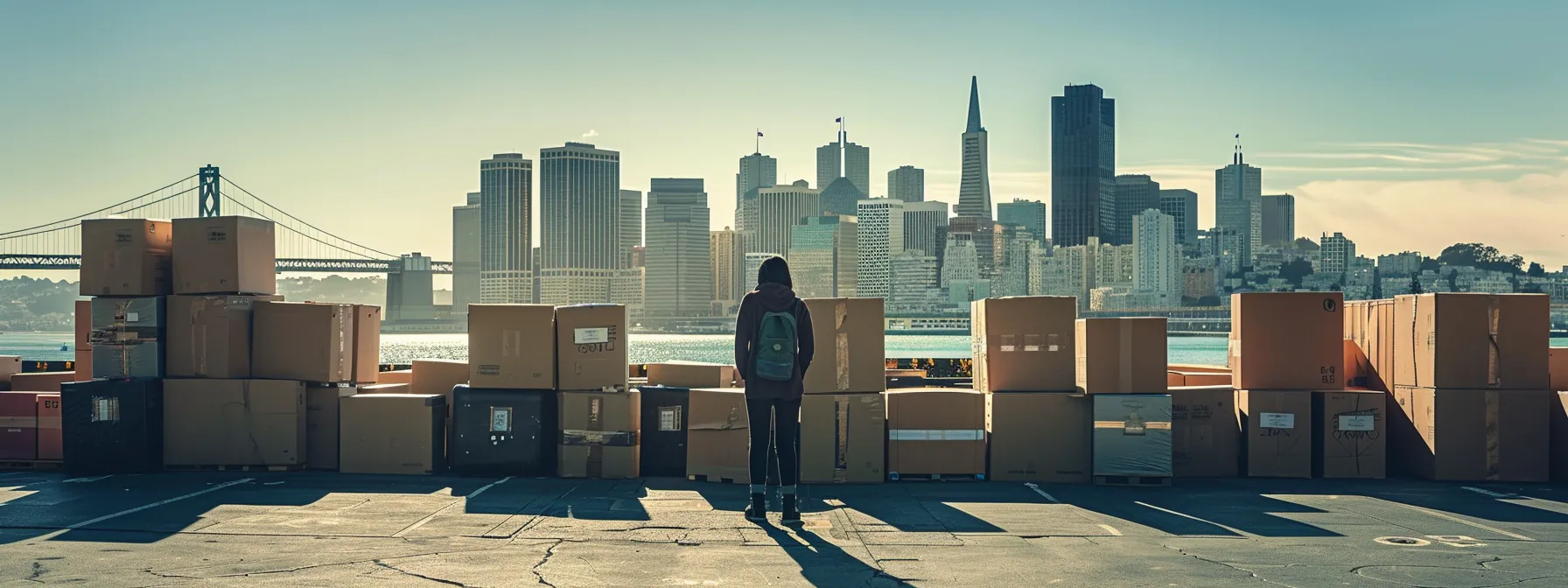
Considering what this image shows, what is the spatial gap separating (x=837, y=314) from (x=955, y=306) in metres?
165

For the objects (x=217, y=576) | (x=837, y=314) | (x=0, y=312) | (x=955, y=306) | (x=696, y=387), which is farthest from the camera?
(x=955, y=306)

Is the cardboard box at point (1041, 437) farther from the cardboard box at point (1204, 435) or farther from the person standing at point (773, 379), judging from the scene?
the person standing at point (773, 379)

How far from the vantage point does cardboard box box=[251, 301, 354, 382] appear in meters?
9.40

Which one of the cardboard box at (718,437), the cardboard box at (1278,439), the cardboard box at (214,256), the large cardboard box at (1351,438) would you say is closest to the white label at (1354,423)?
the large cardboard box at (1351,438)

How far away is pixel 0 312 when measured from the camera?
148 metres

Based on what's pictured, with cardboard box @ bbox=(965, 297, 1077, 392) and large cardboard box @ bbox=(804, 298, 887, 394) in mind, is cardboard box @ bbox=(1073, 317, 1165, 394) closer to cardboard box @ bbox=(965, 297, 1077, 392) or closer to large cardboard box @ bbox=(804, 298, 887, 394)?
cardboard box @ bbox=(965, 297, 1077, 392)

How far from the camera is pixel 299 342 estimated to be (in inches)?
372

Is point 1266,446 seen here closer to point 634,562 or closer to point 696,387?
point 696,387

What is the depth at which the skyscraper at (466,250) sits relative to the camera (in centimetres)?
16238

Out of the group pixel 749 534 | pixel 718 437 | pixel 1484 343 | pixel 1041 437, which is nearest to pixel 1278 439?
pixel 1484 343

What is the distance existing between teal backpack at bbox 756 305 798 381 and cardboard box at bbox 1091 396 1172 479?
9.65 feet

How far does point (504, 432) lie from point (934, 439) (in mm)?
3324

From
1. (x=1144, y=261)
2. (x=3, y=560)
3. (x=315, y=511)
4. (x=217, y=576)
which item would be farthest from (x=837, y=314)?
(x=1144, y=261)

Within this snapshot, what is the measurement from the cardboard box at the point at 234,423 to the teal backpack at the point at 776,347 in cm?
438
